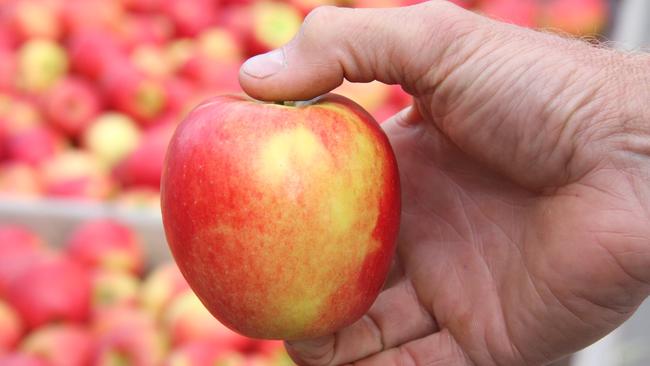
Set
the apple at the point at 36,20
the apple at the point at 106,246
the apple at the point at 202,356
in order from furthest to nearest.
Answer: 1. the apple at the point at 36,20
2. the apple at the point at 106,246
3. the apple at the point at 202,356

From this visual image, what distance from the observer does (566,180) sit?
3.31 feet

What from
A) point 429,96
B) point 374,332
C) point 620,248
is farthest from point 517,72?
point 374,332

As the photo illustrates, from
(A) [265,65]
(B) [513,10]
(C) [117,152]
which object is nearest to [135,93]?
(C) [117,152]

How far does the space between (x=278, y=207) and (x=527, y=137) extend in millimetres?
351

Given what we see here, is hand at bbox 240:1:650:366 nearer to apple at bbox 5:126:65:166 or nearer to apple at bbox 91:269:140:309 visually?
apple at bbox 91:269:140:309

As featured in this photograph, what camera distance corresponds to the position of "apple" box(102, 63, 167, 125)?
2450mm

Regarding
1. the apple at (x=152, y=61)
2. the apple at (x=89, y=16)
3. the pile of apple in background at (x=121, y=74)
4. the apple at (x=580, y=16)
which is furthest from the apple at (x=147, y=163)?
the apple at (x=580, y=16)

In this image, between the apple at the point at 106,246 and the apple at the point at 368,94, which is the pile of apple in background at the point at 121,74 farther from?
the apple at the point at 106,246

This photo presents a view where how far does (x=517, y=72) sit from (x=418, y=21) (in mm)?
143

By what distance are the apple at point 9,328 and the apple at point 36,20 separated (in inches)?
50.6

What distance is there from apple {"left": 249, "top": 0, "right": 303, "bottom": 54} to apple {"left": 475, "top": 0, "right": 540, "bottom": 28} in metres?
0.68

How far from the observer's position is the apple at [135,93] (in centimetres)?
245

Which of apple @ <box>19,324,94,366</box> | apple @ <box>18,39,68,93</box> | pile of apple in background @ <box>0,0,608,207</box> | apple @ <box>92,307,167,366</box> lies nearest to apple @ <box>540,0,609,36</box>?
pile of apple in background @ <box>0,0,608,207</box>

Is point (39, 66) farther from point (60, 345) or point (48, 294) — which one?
point (60, 345)
